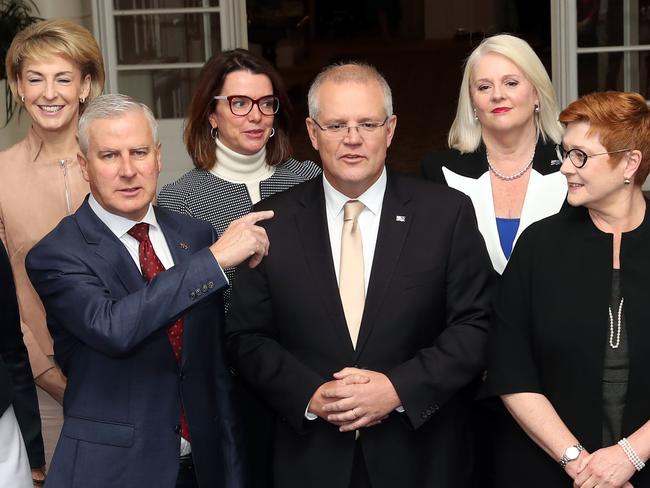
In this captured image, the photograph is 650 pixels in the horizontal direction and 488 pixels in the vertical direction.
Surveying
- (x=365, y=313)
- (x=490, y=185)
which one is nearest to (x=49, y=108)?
(x=365, y=313)

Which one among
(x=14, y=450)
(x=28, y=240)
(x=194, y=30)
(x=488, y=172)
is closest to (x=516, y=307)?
(x=488, y=172)

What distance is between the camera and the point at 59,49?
12.0 feet

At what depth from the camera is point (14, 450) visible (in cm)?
279

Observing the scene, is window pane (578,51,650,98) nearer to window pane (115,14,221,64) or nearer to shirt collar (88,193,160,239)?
window pane (115,14,221,64)

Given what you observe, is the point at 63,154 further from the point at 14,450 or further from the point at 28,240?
the point at 14,450

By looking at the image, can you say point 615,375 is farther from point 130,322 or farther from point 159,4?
point 159,4

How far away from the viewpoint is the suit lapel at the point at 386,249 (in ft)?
10.1

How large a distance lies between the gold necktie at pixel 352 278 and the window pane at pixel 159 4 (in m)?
4.85

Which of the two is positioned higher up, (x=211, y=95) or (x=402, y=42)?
(x=402, y=42)

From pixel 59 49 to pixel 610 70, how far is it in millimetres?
4754

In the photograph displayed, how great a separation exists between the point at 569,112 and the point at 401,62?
16.9 m

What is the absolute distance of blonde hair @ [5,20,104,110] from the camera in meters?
3.65

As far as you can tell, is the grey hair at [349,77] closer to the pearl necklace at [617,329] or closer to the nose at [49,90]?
the pearl necklace at [617,329]

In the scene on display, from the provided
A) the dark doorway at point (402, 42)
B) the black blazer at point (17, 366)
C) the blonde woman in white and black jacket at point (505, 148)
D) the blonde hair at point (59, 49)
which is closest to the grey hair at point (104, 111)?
the black blazer at point (17, 366)
